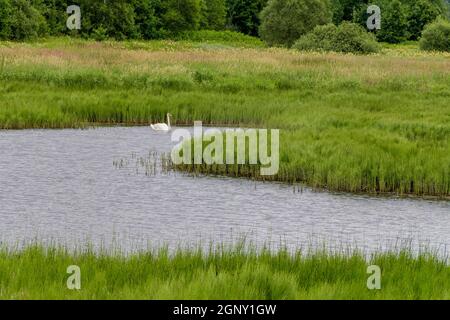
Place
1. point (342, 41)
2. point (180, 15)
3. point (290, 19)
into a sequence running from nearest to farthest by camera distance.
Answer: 1. point (342, 41)
2. point (290, 19)
3. point (180, 15)

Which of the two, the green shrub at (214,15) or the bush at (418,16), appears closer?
the green shrub at (214,15)

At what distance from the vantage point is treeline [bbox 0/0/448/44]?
77.0 metres

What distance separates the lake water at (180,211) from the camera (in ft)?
53.6

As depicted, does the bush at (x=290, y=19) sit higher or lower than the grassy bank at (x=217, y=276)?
higher

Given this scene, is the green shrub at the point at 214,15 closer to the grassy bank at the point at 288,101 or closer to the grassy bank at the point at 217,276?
the grassy bank at the point at 288,101

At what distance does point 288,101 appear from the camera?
36.8 m

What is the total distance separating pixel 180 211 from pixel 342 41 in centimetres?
4827

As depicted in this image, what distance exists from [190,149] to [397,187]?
614cm

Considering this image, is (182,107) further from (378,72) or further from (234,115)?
(378,72)

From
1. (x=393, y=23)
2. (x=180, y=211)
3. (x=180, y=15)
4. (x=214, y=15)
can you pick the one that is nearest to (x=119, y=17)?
(x=180, y=15)

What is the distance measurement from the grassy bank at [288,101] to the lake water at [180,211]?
122 centimetres

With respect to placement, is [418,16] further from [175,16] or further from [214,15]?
[175,16]

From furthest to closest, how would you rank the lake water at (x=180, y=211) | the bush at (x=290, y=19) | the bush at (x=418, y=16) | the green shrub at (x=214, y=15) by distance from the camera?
the bush at (x=418, y=16)
the green shrub at (x=214, y=15)
the bush at (x=290, y=19)
the lake water at (x=180, y=211)

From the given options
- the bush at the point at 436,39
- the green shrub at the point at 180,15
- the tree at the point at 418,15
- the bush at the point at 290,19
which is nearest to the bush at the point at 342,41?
the bush at the point at 290,19
